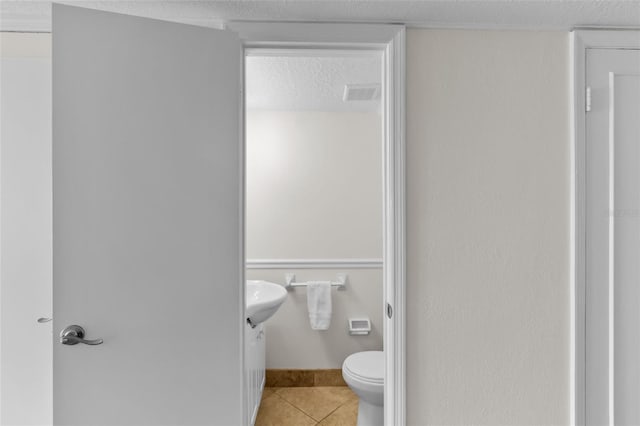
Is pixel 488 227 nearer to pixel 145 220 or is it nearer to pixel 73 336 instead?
pixel 145 220

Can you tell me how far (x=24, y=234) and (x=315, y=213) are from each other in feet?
5.40

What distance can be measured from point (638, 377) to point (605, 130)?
0.97 m

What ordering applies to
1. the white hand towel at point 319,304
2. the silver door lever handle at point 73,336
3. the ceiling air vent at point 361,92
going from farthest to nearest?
the white hand towel at point 319,304
the ceiling air vent at point 361,92
the silver door lever handle at point 73,336

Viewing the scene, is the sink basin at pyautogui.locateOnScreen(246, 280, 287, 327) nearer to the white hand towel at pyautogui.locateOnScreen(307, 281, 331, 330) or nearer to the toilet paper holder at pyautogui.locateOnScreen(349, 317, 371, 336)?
the white hand towel at pyautogui.locateOnScreen(307, 281, 331, 330)

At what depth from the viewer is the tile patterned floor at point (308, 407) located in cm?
206

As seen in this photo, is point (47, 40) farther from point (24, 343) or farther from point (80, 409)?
point (80, 409)

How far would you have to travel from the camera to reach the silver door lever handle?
3.35 ft

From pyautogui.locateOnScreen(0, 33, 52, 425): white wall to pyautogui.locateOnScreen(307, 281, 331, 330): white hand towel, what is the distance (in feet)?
4.95

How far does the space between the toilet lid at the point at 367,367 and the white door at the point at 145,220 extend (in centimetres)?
81

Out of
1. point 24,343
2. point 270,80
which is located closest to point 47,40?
point 270,80

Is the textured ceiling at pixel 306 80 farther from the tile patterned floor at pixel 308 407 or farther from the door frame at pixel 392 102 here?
the tile patterned floor at pixel 308 407

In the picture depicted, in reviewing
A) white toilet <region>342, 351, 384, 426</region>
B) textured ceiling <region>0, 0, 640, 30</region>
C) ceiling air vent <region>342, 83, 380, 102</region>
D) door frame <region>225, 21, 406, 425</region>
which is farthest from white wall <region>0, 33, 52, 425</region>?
ceiling air vent <region>342, 83, 380, 102</region>

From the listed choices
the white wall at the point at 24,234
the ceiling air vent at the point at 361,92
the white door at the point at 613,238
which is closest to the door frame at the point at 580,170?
the white door at the point at 613,238

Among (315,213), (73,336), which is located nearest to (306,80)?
(315,213)
